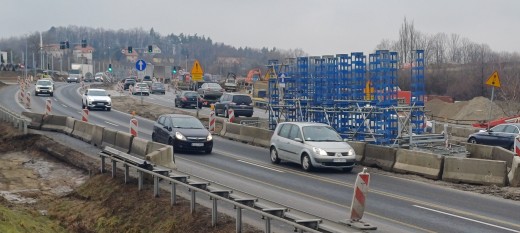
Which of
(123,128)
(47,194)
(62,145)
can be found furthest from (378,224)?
(123,128)

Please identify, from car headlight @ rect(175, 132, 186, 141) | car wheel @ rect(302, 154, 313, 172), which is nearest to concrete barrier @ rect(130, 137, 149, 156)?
car headlight @ rect(175, 132, 186, 141)

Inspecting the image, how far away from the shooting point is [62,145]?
2742cm

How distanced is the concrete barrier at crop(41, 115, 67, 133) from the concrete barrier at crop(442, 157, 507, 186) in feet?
62.5

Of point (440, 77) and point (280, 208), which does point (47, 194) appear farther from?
point (440, 77)

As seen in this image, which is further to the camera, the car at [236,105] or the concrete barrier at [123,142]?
the car at [236,105]

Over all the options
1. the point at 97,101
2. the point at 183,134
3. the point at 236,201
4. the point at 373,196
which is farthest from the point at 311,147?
the point at 97,101

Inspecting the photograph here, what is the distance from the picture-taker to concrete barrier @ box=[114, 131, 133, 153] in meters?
23.6

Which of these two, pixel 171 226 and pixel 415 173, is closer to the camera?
pixel 171 226

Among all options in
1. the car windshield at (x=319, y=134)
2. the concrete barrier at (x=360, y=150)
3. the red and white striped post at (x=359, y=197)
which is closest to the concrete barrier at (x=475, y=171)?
the car windshield at (x=319, y=134)

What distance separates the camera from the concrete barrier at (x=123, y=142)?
23.6 metres

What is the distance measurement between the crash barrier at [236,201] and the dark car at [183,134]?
784 cm

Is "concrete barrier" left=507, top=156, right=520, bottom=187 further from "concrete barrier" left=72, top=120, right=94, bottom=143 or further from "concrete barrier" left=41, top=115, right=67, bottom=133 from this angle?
"concrete barrier" left=41, top=115, right=67, bottom=133

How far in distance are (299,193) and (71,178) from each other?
8.52 metres

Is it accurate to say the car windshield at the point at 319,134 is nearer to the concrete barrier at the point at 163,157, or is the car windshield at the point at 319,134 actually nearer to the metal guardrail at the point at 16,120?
the concrete barrier at the point at 163,157
